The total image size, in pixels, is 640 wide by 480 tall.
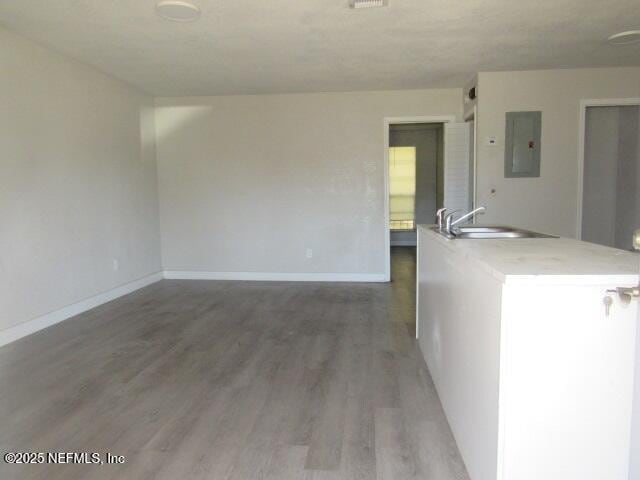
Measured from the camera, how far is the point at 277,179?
19.4 feet

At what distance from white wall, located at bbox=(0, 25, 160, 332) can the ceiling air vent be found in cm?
273

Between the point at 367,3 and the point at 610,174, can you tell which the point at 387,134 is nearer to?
the point at 610,174

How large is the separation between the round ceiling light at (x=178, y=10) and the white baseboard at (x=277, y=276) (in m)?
3.53

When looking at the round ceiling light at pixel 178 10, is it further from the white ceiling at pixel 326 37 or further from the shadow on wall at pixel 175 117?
the shadow on wall at pixel 175 117

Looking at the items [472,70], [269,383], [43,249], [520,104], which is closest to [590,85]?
[520,104]

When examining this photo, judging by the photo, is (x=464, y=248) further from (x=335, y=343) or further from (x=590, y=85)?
(x=590, y=85)

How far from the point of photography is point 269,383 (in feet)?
8.86

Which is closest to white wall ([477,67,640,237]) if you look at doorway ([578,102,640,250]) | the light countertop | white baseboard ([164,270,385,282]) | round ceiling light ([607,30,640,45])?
doorway ([578,102,640,250])

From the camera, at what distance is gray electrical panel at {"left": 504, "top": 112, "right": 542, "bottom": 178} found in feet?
15.9

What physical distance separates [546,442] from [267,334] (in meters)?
2.61

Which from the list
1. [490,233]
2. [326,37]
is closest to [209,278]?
[326,37]

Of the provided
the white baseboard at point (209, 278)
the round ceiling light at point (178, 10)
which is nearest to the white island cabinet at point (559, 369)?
the round ceiling light at point (178, 10)

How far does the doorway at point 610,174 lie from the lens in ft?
16.1

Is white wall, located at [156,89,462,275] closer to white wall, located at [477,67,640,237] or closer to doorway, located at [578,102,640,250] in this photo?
white wall, located at [477,67,640,237]
